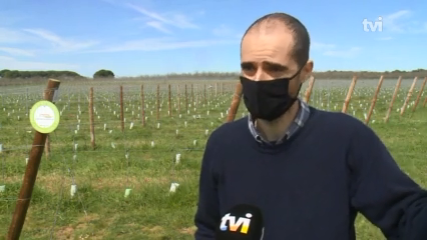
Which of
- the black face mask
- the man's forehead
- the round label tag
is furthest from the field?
the man's forehead

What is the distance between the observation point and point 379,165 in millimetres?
1273

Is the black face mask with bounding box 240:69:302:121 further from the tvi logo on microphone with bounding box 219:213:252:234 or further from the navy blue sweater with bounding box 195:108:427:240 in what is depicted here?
the tvi logo on microphone with bounding box 219:213:252:234

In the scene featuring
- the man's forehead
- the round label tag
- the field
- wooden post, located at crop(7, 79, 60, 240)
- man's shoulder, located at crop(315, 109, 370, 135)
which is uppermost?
the man's forehead

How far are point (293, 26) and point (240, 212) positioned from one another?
542 millimetres

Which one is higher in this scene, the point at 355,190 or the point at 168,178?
Result: the point at 355,190

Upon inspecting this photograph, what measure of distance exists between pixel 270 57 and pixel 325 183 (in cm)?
39

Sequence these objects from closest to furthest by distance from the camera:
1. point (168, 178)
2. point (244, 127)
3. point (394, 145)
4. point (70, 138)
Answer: point (244, 127)
point (168, 178)
point (394, 145)
point (70, 138)

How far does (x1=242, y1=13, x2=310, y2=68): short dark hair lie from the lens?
1.29 metres

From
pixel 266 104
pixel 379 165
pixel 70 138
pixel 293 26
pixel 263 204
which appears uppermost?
pixel 293 26

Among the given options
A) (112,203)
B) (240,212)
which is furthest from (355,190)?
(112,203)

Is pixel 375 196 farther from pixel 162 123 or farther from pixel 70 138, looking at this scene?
pixel 162 123

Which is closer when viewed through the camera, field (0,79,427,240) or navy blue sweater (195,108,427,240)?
navy blue sweater (195,108,427,240)

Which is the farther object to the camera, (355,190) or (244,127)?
(244,127)

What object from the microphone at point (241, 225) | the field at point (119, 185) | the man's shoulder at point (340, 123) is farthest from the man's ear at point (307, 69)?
the field at point (119, 185)
